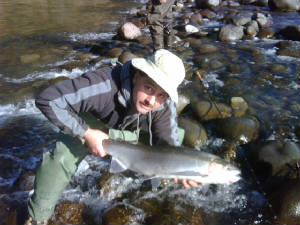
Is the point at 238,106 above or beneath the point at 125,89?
beneath

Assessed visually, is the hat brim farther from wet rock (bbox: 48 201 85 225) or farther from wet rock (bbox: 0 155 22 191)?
wet rock (bbox: 0 155 22 191)

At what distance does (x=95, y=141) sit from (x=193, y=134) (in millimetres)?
2021

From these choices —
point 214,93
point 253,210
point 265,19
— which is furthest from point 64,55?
point 265,19

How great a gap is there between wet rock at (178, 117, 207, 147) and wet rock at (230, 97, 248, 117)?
958 mm

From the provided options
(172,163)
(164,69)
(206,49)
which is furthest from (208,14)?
(172,163)

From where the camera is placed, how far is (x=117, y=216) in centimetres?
298

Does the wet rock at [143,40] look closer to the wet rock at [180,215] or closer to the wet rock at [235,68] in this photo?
the wet rock at [235,68]

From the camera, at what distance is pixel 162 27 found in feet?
22.6

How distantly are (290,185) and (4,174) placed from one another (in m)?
3.43

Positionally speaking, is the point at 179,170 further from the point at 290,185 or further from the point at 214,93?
the point at 214,93

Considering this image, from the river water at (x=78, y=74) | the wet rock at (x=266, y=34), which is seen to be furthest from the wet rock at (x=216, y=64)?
the wet rock at (x=266, y=34)

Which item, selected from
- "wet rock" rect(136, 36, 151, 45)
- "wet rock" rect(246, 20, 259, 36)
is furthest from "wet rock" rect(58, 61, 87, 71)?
"wet rock" rect(246, 20, 259, 36)

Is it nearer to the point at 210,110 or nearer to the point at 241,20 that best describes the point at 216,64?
the point at 210,110

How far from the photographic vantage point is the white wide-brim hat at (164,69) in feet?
7.43
